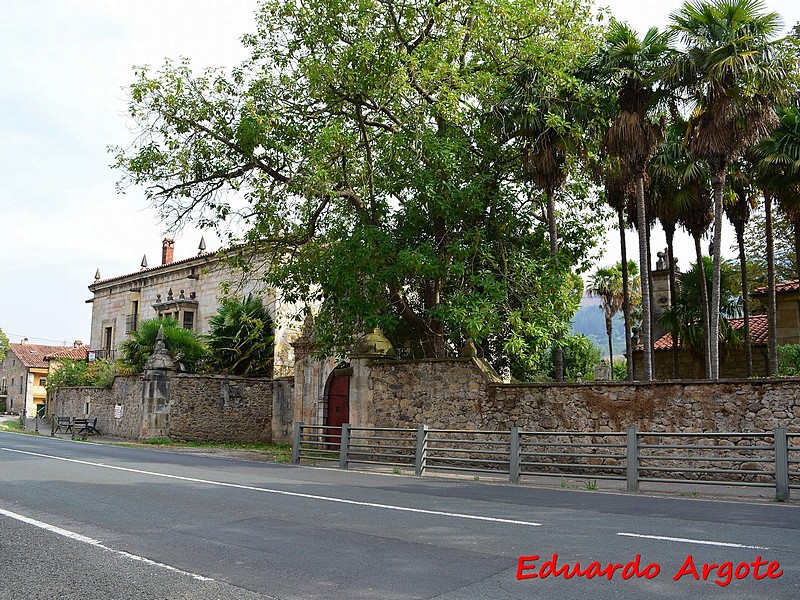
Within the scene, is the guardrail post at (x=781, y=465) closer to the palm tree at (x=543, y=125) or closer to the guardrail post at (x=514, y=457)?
the guardrail post at (x=514, y=457)

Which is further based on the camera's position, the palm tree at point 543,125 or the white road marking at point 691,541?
the palm tree at point 543,125

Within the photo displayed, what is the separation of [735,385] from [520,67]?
9510 millimetres

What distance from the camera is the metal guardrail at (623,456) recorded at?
39.4 feet

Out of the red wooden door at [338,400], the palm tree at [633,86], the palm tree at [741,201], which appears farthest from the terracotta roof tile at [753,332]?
the red wooden door at [338,400]

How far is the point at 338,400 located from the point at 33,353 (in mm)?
64483

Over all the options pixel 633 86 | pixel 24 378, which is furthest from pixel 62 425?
pixel 24 378

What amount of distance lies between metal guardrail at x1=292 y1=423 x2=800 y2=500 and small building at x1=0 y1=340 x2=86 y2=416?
62968mm

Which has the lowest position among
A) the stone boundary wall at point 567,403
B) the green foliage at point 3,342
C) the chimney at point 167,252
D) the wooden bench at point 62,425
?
the wooden bench at point 62,425

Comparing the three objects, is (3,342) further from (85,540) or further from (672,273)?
(85,540)

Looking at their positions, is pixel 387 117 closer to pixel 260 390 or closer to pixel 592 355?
pixel 260 390

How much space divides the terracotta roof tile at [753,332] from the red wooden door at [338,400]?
1415 cm

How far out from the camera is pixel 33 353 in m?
78.6

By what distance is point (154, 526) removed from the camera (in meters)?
8.41

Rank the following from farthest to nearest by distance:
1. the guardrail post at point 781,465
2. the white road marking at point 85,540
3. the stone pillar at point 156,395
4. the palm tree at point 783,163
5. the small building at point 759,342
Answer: the stone pillar at point 156,395 < the small building at point 759,342 < the palm tree at point 783,163 < the guardrail post at point 781,465 < the white road marking at point 85,540
